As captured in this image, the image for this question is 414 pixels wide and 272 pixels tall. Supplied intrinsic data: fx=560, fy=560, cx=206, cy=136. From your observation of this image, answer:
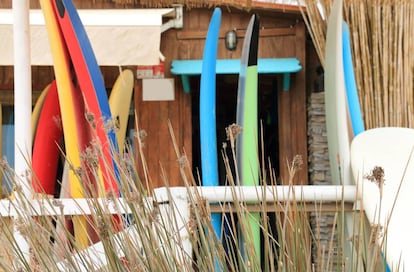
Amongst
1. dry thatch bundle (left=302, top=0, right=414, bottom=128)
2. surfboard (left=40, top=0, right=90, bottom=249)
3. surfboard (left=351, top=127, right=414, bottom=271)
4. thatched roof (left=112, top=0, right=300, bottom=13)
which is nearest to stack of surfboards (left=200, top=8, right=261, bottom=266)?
surfboard (left=351, top=127, right=414, bottom=271)

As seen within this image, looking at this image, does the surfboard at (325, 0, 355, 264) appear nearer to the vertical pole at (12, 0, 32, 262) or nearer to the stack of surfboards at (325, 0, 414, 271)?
the stack of surfboards at (325, 0, 414, 271)

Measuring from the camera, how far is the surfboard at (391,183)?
2.53 meters

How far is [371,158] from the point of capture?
3.12 meters

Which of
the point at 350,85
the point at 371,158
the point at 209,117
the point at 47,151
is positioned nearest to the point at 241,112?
the point at 209,117

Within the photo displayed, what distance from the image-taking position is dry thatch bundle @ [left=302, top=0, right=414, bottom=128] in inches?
203

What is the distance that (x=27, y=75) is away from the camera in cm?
330

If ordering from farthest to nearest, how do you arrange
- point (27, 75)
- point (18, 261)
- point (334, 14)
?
point (334, 14)
point (27, 75)
point (18, 261)

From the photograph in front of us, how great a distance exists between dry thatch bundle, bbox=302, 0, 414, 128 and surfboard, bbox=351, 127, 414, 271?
1.77m

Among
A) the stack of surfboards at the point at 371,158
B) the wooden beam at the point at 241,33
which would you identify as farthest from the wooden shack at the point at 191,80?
the stack of surfboards at the point at 371,158

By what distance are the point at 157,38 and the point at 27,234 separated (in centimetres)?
375

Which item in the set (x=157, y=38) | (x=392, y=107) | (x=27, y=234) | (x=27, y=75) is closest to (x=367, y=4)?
(x=392, y=107)

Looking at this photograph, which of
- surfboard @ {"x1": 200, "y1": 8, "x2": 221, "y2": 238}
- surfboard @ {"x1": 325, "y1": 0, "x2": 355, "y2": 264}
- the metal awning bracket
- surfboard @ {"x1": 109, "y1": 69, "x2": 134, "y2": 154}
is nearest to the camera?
surfboard @ {"x1": 325, "y1": 0, "x2": 355, "y2": 264}

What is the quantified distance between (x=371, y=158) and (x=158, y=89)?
3.83 m

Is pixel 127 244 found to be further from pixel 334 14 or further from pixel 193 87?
pixel 193 87
